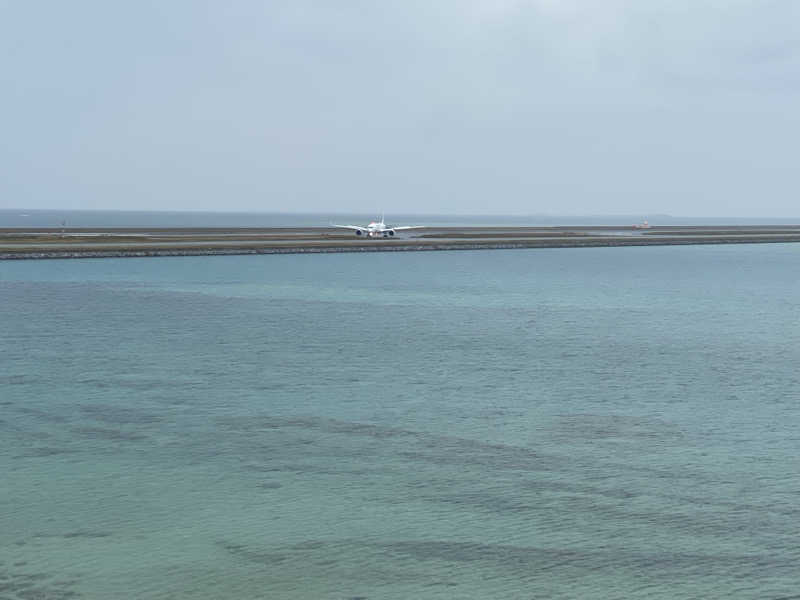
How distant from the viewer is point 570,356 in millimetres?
49438

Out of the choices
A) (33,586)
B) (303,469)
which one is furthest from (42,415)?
(33,586)

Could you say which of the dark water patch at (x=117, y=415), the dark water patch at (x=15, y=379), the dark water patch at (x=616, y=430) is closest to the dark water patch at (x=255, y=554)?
the dark water patch at (x=117, y=415)

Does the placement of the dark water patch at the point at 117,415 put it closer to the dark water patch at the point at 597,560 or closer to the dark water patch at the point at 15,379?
the dark water patch at the point at 15,379

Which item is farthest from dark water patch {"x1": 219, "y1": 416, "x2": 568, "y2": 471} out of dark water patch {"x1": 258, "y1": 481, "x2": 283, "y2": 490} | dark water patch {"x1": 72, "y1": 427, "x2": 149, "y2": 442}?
dark water patch {"x1": 258, "y1": 481, "x2": 283, "y2": 490}

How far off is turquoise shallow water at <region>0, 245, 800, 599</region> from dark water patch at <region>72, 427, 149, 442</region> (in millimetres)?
139

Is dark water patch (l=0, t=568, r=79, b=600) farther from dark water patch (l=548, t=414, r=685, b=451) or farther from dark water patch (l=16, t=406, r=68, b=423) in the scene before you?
dark water patch (l=548, t=414, r=685, b=451)

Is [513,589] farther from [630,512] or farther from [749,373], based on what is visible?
[749,373]

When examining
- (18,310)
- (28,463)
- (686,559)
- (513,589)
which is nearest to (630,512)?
(686,559)

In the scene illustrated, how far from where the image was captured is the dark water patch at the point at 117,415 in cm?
3272

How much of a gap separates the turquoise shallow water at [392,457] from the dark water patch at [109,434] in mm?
139

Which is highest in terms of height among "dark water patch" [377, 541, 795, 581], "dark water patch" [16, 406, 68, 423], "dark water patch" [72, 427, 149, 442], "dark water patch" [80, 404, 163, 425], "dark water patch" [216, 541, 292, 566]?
"dark water patch" [16, 406, 68, 423]

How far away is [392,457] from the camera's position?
28.8m

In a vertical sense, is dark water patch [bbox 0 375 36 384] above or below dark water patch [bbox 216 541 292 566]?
above

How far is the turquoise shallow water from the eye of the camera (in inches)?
794
